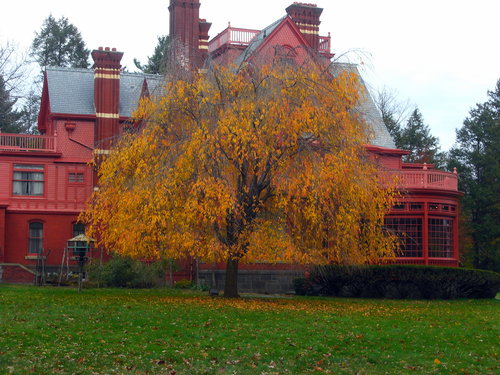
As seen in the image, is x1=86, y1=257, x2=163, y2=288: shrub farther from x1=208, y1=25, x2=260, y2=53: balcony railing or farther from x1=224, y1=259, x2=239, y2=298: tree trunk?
x1=208, y1=25, x2=260, y2=53: balcony railing

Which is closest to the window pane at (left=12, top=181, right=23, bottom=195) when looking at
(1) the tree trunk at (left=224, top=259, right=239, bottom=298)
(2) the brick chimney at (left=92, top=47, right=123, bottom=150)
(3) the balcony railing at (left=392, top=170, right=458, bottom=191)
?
(2) the brick chimney at (left=92, top=47, right=123, bottom=150)

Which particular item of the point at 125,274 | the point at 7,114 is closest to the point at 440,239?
the point at 125,274

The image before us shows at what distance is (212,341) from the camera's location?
1352 centimetres

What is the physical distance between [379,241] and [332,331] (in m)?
7.50

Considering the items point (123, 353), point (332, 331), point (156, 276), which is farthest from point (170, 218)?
point (156, 276)

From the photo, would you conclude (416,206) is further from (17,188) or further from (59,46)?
(59,46)

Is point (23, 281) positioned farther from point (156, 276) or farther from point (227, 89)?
point (227, 89)

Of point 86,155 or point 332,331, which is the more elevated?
point 86,155

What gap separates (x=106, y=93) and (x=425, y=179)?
15.6m

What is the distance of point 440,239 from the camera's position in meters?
29.7

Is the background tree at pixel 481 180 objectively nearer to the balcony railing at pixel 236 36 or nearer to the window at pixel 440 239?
the window at pixel 440 239

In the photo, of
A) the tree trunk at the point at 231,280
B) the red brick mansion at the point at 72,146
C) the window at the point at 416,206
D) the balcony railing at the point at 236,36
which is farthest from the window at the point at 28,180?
the window at the point at 416,206

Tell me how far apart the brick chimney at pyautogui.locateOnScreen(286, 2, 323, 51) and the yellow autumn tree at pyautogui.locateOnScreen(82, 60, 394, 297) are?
1267 cm

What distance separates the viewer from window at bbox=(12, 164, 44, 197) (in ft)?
113
